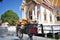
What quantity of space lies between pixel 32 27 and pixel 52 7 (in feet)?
15.4

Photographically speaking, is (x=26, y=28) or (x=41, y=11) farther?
(x=41, y=11)

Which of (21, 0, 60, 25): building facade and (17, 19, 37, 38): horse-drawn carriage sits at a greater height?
(21, 0, 60, 25): building facade

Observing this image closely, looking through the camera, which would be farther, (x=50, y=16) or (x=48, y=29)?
(x=50, y=16)

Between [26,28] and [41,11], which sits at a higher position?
[41,11]

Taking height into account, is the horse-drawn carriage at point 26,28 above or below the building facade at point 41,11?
below

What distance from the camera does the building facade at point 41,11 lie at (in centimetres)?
599

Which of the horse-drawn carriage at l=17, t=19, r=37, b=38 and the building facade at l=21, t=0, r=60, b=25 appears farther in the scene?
the building facade at l=21, t=0, r=60, b=25

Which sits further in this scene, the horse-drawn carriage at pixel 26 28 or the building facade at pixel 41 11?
the building facade at pixel 41 11

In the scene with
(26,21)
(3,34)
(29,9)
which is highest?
(29,9)

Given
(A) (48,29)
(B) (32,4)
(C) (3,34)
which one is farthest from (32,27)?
(B) (32,4)

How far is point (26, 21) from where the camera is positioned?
217 centimetres

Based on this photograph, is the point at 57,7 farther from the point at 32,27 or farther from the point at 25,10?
the point at 32,27

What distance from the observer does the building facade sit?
5.99 meters

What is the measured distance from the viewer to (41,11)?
252 inches
